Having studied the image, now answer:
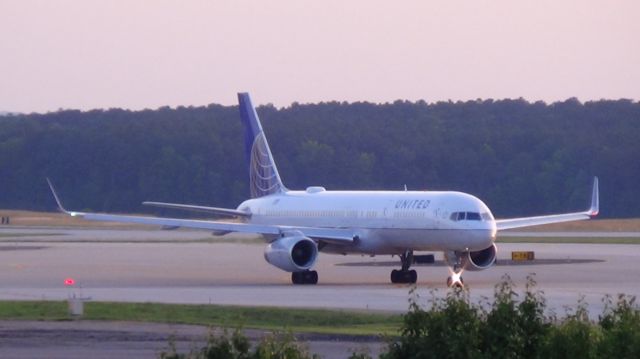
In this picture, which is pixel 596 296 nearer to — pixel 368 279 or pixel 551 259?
pixel 368 279

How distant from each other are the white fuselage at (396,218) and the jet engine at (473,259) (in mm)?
428

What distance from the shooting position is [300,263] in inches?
1494

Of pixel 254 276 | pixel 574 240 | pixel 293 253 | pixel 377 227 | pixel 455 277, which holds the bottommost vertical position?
pixel 455 277

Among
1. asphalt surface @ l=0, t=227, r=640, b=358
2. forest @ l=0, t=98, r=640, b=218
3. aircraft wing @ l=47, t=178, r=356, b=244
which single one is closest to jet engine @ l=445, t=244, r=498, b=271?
asphalt surface @ l=0, t=227, r=640, b=358

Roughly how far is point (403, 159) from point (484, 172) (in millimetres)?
9104

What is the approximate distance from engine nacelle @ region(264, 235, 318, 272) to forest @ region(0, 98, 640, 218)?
82.9m

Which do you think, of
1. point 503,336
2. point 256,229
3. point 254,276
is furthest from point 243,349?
point 254,276

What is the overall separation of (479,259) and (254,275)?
24.4 ft

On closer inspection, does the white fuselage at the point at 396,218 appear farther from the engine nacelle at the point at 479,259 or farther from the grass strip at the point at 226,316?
the grass strip at the point at 226,316

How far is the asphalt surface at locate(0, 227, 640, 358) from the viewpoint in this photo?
102 feet

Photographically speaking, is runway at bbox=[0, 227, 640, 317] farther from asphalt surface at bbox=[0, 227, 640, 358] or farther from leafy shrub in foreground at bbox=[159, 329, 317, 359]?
leafy shrub in foreground at bbox=[159, 329, 317, 359]

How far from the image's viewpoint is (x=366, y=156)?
136 m

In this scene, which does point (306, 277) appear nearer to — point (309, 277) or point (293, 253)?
point (309, 277)

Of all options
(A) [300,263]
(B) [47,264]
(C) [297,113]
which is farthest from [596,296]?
(C) [297,113]
